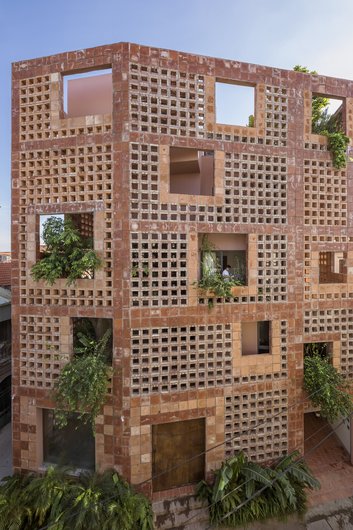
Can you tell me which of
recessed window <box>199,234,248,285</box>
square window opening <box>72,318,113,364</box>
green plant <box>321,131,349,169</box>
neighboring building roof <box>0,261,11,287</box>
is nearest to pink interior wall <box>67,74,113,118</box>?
recessed window <box>199,234,248,285</box>

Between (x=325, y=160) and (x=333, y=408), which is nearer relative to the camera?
(x=333, y=408)

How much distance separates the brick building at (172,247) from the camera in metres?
7.68

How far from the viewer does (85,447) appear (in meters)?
8.08

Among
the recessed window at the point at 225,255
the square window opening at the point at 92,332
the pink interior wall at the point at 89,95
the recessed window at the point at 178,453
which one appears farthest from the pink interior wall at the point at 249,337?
the pink interior wall at the point at 89,95

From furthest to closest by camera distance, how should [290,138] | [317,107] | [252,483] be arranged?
[317,107], [290,138], [252,483]

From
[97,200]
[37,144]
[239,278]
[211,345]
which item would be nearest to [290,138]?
[239,278]

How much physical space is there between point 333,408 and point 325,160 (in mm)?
7629

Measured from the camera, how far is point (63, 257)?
7.89 metres

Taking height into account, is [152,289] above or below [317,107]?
below

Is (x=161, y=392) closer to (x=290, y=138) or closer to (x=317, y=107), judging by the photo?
(x=290, y=138)

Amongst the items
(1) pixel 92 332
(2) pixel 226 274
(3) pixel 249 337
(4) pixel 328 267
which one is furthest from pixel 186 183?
(4) pixel 328 267

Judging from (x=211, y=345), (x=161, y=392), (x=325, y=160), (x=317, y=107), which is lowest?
(x=161, y=392)

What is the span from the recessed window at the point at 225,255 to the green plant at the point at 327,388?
11.3 feet

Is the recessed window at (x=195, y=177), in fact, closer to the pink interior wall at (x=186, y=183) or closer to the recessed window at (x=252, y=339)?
the pink interior wall at (x=186, y=183)
